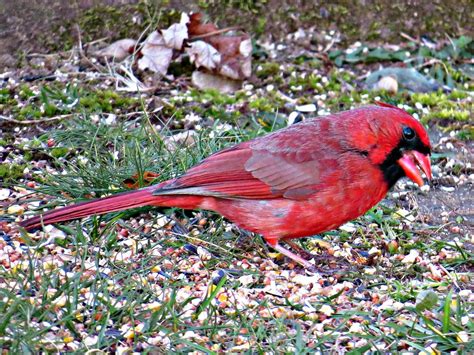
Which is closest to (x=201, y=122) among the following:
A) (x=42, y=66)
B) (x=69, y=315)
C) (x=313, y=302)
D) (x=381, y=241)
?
(x=42, y=66)

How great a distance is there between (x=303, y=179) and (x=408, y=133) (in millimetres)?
570

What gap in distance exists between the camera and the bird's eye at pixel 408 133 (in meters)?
4.61

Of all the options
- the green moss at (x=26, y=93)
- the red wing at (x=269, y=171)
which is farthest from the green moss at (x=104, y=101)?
the red wing at (x=269, y=171)

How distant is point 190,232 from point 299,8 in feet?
9.69

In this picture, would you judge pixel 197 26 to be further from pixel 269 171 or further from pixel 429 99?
pixel 269 171

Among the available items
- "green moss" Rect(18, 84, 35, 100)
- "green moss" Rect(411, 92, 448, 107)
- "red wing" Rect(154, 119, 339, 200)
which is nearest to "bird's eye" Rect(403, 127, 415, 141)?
"red wing" Rect(154, 119, 339, 200)

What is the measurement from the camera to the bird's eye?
461 centimetres

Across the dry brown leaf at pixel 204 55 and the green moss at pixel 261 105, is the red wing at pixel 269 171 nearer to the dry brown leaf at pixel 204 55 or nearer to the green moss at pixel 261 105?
the green moss at pixel 261 105

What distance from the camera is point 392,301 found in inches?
167

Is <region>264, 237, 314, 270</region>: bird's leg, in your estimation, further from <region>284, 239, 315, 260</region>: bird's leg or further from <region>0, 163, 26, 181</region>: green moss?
<region>0, 163, 26, 181</region>: green moss

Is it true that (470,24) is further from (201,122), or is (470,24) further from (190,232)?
(190,232)

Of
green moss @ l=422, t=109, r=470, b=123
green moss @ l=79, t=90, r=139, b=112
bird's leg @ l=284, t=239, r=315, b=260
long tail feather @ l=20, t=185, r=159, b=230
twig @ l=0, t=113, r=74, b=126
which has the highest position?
long tail feather @ l=20, t=185, r=159, b=230

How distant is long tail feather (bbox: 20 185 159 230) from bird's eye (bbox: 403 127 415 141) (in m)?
1.29

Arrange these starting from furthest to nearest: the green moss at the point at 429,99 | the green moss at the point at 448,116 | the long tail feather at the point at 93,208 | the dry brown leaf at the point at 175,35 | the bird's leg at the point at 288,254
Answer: the dry brown leaf at the point at 175,35 → the green moss at the point at 429,99 → the green moss at the point at 448,116 → the bird's leg at the point at 288,254 → the long tail feather at the point at 93,208
